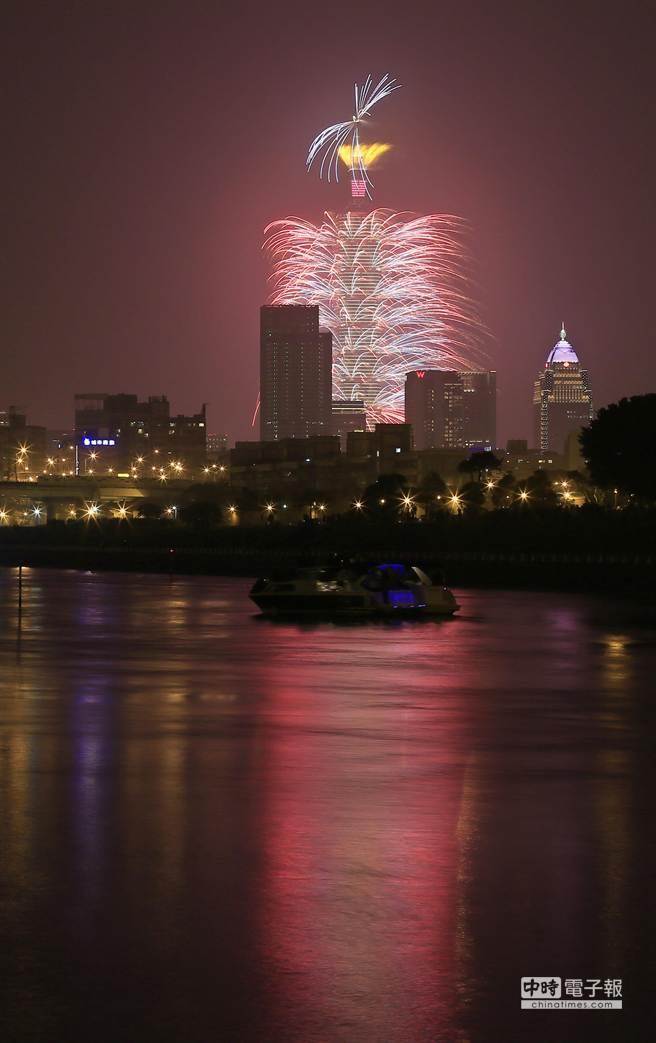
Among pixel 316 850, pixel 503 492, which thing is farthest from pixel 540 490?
pixel 316 850

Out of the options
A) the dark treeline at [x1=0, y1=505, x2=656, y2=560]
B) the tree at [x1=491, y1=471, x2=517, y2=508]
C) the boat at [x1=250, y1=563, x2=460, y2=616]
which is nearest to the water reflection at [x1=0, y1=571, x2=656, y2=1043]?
the boat at [x1=250, y1=563, x2=460, y2=616]

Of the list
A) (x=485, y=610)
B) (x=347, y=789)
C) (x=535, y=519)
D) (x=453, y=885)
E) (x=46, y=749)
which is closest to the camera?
(x=453, y=885)

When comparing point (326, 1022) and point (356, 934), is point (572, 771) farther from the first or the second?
point (326, 1022)

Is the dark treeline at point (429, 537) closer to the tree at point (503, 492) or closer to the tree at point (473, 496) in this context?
the tree at point (473, 496)

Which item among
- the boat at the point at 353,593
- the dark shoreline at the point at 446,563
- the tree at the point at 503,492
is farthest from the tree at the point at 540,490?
the boat at the point at 353,593

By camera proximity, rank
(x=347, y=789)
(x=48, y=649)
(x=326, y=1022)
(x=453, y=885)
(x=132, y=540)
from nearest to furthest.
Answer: (x=326, y=1022), (x=453, y=885), (x=347, y=789), (x=48, y=649), (x=132, y=540)

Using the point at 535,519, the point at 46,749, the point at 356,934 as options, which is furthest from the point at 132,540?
the point at 356,934

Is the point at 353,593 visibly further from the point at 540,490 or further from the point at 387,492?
the point at 540,490
